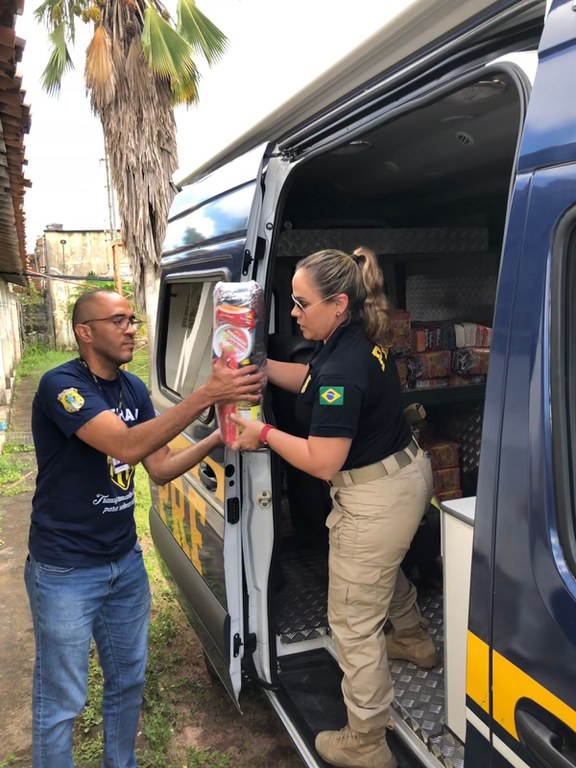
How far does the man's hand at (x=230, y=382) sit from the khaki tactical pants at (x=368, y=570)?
1.56 feet

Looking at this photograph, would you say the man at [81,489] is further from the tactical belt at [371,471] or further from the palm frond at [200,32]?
the palm frond at [200,32]

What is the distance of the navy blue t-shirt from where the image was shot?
203 centimetres

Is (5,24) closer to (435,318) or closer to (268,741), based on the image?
(435,318)

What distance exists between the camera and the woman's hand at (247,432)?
2.05m

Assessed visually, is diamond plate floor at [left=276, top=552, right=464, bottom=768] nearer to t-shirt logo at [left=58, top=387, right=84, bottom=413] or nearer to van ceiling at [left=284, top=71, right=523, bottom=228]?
t-shirt logo at [left=58, top=387, right=84, bottom=413]

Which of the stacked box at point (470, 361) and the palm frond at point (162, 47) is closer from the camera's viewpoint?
the stacked box at point (470, 361)

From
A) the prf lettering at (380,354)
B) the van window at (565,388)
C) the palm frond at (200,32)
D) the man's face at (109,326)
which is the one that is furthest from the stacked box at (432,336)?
the palm frond at (200,32)

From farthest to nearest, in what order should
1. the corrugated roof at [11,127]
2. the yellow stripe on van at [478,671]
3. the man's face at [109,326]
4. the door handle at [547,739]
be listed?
the corrugated roof at [11,127] < the man's face at [109,326] < the yellow stripe on van at [478,671] < the door handle at [547,739]

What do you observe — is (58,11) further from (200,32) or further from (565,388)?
(565,388)

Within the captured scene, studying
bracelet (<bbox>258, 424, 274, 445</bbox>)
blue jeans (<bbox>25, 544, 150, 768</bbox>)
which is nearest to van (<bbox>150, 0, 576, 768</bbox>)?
bracelet (<bbox>258, 424, 274, 445</bbox>)

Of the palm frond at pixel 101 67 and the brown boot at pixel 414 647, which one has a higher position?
the palm frond at pixel 101 67

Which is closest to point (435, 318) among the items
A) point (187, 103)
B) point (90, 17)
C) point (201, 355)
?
point (201, 355)

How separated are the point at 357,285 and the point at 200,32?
8.91 meters

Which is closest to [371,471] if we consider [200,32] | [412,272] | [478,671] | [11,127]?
[478,671]
